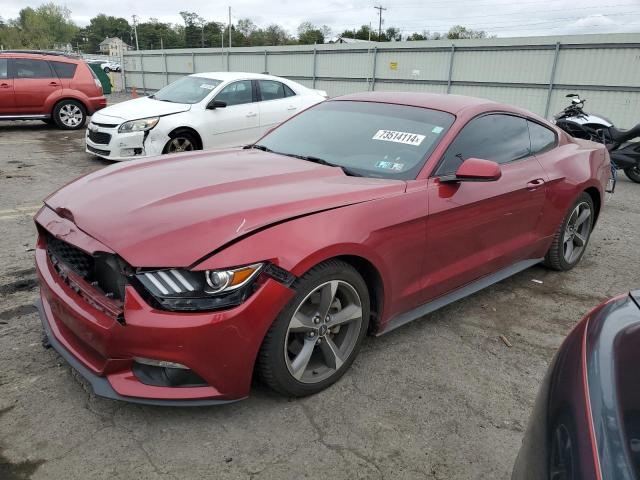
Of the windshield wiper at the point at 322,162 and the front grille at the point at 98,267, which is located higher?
the windshield wiper at the point at 322,162

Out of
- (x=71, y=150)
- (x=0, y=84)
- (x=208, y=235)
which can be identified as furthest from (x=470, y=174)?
(x=0, y=84)

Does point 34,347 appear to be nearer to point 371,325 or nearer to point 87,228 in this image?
point 87,228

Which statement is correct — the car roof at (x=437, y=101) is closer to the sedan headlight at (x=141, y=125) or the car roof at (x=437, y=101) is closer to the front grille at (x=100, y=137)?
the sedan headlight at (x=141, y=125)

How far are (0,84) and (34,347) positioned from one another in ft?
36.0

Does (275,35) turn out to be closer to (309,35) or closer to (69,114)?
(309,35)

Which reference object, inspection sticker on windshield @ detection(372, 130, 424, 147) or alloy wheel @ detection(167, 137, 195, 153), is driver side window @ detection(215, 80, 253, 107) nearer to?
alloy wheel @ detection(167, 137, 195, 153)

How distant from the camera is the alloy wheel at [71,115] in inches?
496

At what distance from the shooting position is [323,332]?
2.69m

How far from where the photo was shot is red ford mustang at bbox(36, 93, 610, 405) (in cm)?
225

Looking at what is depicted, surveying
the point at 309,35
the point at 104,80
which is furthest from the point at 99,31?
the point at 104,80

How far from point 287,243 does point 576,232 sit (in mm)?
3402

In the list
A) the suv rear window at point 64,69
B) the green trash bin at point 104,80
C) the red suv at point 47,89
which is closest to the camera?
the red suv at point 47,89

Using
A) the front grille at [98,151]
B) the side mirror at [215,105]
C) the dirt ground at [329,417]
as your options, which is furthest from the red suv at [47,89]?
the dirt ground at [329,417]

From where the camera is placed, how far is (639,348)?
1470 mm
